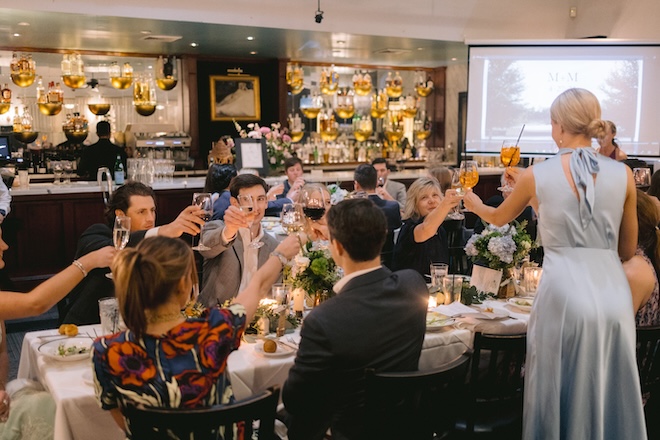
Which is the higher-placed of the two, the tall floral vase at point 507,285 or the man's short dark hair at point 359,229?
the man's short dark hair at point 359,229

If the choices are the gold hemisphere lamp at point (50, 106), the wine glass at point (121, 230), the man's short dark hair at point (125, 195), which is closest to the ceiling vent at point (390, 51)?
the gold hemisphere lamp at point (50, 106)

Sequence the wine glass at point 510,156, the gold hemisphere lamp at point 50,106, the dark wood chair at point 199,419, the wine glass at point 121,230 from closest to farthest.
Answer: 1. the dark wood chair at point 199,419
2. the wine glass at point 121,230
3. the wine glass at point 510,156
4. the gold hemisphere lamp at point 50,106

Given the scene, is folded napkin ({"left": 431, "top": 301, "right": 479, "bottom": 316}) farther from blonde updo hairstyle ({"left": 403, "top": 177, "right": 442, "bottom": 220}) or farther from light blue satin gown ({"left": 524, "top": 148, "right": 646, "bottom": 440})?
blonde updo hairstyle ({"left": 403, "top": 177, "right": 442, "bottom": 220})

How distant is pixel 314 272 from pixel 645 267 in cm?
146

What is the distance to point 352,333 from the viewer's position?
2.29 meters

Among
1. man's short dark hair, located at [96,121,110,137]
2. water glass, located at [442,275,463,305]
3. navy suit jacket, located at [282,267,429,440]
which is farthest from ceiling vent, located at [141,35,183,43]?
navy suit jacket, located at [282,267,429,440]

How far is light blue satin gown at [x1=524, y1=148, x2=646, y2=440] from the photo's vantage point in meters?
2.85

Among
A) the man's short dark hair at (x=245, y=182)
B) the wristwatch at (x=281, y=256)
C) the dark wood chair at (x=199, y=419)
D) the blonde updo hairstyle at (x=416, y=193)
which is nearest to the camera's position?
the dark wood chair at (x=199, y=419)

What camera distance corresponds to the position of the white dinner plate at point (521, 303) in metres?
3.63

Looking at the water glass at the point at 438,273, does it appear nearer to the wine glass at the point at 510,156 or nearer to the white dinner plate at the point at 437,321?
the white dinner plate at the point at 437,321

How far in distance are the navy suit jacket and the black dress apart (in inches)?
83.0

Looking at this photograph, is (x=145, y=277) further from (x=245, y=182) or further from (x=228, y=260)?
(x=245, y=182)

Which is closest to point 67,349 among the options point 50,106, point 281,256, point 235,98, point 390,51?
point 281,256

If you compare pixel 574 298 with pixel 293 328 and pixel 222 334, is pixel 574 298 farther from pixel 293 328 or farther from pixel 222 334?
pixel 222 334
